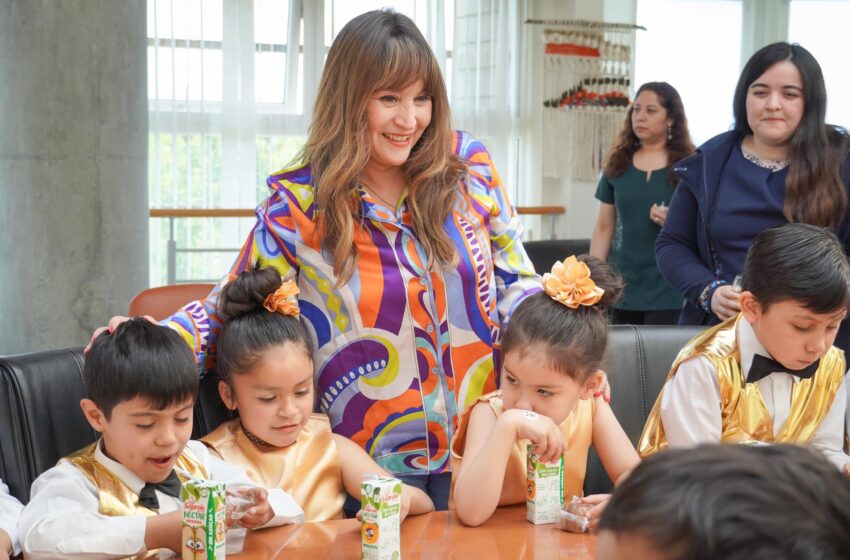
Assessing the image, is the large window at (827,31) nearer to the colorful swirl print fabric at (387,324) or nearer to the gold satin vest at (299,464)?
the colorful swirl print fabric at (387,324)

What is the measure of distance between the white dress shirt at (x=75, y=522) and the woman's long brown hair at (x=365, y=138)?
72 centimetres

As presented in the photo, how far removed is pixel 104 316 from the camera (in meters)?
4.68

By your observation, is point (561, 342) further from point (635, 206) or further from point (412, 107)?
point (635, 206)

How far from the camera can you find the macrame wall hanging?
23.8 ft

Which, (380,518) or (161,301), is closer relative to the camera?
(380,518)

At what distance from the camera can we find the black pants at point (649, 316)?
471 cm

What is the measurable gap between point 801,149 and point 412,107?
1166mm

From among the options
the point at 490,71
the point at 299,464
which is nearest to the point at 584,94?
the point at 490,71

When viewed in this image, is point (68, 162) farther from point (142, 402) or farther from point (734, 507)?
point (734, 507)

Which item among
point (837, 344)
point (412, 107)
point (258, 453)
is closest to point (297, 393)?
point (258, 453)

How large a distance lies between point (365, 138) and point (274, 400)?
0.62m

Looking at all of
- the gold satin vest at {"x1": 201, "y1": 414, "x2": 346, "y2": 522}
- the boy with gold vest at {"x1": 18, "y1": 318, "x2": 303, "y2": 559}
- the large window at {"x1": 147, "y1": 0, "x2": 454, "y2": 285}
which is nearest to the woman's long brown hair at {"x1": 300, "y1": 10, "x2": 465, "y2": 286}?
the gold satin vest at {"x1": 201, "y1": 414, "x2": 346, "y2": 522}

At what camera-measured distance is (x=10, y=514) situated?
1883 millimetres

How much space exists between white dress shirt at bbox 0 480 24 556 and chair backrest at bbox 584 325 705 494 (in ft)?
4.96
